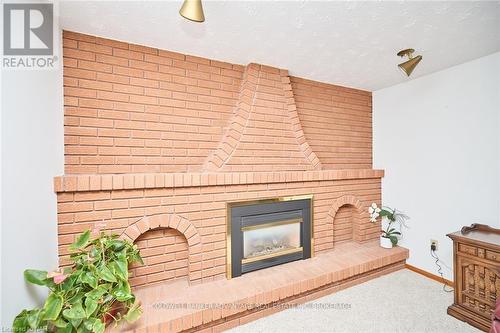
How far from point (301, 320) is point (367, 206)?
5.81 ft

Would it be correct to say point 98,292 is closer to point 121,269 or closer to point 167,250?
point 121,269

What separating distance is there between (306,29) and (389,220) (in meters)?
2.62

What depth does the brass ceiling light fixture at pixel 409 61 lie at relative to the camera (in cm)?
192

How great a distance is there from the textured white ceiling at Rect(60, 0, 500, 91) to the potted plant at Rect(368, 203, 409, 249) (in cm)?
174

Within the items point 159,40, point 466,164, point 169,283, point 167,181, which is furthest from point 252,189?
point 466,164

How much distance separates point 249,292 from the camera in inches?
76.4

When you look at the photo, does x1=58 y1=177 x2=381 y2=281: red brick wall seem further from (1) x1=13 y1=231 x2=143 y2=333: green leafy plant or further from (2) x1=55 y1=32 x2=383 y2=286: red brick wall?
(1) x1=13 y1=231 x2=143 y2=333: green leafy plant

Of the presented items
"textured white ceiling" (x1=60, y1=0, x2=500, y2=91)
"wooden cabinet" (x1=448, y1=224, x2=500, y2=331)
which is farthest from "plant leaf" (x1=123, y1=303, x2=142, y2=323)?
"wooden cabinet" (x1=448, y1=224, x2=500, y2=331)

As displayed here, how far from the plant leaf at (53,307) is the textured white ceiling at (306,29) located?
175 centimetres

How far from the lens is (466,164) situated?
2.28 m

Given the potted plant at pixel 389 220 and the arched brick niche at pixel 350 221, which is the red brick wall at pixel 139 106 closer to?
the arched brick niche at pixel 350 221

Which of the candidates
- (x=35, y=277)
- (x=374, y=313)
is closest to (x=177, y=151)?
(x=35, y=277)

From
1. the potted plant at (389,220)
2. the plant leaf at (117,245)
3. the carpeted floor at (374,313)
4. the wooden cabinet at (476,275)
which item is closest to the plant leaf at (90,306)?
the plant leaf at (117,245)

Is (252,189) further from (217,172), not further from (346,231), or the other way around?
(346,231)
